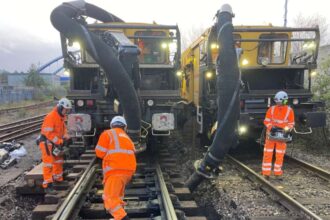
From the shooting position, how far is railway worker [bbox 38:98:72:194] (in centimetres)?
577

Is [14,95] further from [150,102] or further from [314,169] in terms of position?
[314,169]

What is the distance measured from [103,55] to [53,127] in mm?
1860

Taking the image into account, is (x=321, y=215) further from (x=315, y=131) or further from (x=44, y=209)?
(x=315, y=131)

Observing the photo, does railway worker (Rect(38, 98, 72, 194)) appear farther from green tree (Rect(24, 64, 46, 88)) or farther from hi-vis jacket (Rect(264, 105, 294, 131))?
green tree (Rect(24, 64, 46, 88))

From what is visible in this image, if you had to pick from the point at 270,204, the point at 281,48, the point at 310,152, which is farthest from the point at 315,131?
the point at 270,204

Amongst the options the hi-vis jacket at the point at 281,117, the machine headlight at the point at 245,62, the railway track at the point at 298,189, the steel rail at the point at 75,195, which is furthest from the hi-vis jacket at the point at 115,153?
the machine headlight at the point at 245,62

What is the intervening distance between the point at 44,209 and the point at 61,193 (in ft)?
2.15

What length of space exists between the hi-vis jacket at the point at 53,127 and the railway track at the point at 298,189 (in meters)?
3.67

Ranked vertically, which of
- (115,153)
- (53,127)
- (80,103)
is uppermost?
(80,103)

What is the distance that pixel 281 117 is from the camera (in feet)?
22.5

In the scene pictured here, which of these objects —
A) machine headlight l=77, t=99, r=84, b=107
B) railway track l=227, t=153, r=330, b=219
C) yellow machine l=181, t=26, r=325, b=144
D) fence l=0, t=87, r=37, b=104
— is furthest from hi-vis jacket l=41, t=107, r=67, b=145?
fence l=0, t=87, r=37, b=104

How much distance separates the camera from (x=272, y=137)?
6.84 meters

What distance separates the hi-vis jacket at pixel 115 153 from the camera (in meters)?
4.23

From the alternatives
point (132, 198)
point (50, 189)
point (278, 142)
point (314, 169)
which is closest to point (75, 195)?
point (132, 198)
